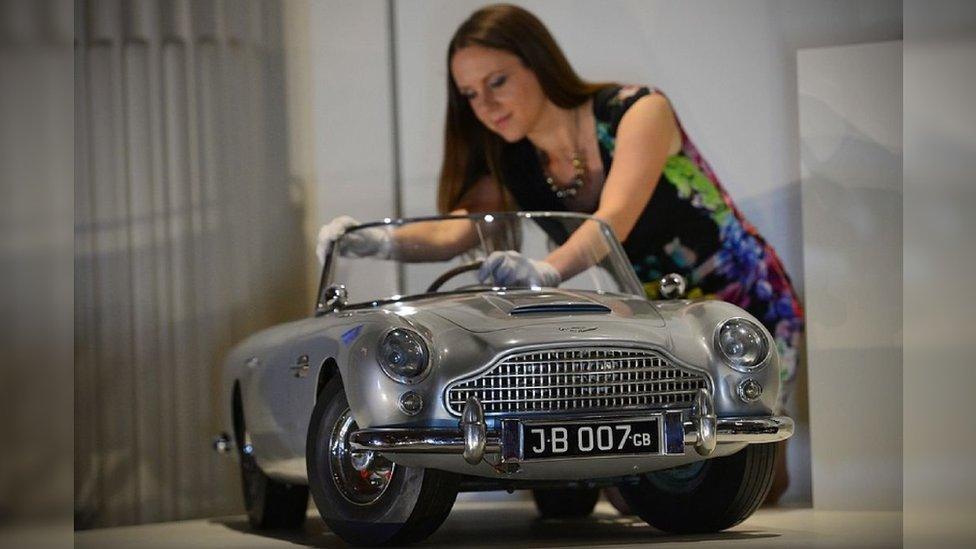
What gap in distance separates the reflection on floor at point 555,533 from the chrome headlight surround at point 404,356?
718 millimetres

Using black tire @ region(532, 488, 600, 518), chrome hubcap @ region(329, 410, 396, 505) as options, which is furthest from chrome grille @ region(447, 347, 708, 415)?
black tire @ region(532, 488, 600, 518)

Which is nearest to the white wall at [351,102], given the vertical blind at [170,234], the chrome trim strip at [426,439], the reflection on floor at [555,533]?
the vertical blind at [170,234]

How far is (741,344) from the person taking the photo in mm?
4723

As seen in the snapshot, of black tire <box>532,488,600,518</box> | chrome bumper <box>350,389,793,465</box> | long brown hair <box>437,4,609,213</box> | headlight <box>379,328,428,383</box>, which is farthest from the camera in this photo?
long brown hair <box>437,4,609,213</box>

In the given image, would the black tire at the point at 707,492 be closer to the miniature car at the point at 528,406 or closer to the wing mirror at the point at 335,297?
the miniature car at the point at 528,406

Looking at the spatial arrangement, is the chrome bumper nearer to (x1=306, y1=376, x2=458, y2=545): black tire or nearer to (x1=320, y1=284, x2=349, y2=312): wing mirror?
(x1=306, y1=376, x2=458, y2=545): black tire

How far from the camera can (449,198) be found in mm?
8055

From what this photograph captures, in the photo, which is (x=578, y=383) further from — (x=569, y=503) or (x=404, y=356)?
(x=569, y=503)

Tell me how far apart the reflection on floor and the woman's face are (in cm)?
209

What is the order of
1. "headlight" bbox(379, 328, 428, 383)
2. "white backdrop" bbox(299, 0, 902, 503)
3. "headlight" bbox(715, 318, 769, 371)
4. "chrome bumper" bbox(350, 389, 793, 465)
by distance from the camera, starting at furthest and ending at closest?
"white backdrop" bbox(299, 0, 902, 503), "headlight" bbox(715, 318, 769, 371), "headlight" bbox(379, 328, 428, 383), "chrome bumper" bbox(350, 389, 793, 465)

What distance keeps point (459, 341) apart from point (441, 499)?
49 cm

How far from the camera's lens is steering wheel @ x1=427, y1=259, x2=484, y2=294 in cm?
557

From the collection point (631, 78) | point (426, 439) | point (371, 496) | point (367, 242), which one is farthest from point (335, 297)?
point (631, 78)

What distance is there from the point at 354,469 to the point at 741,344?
4.20 ft
